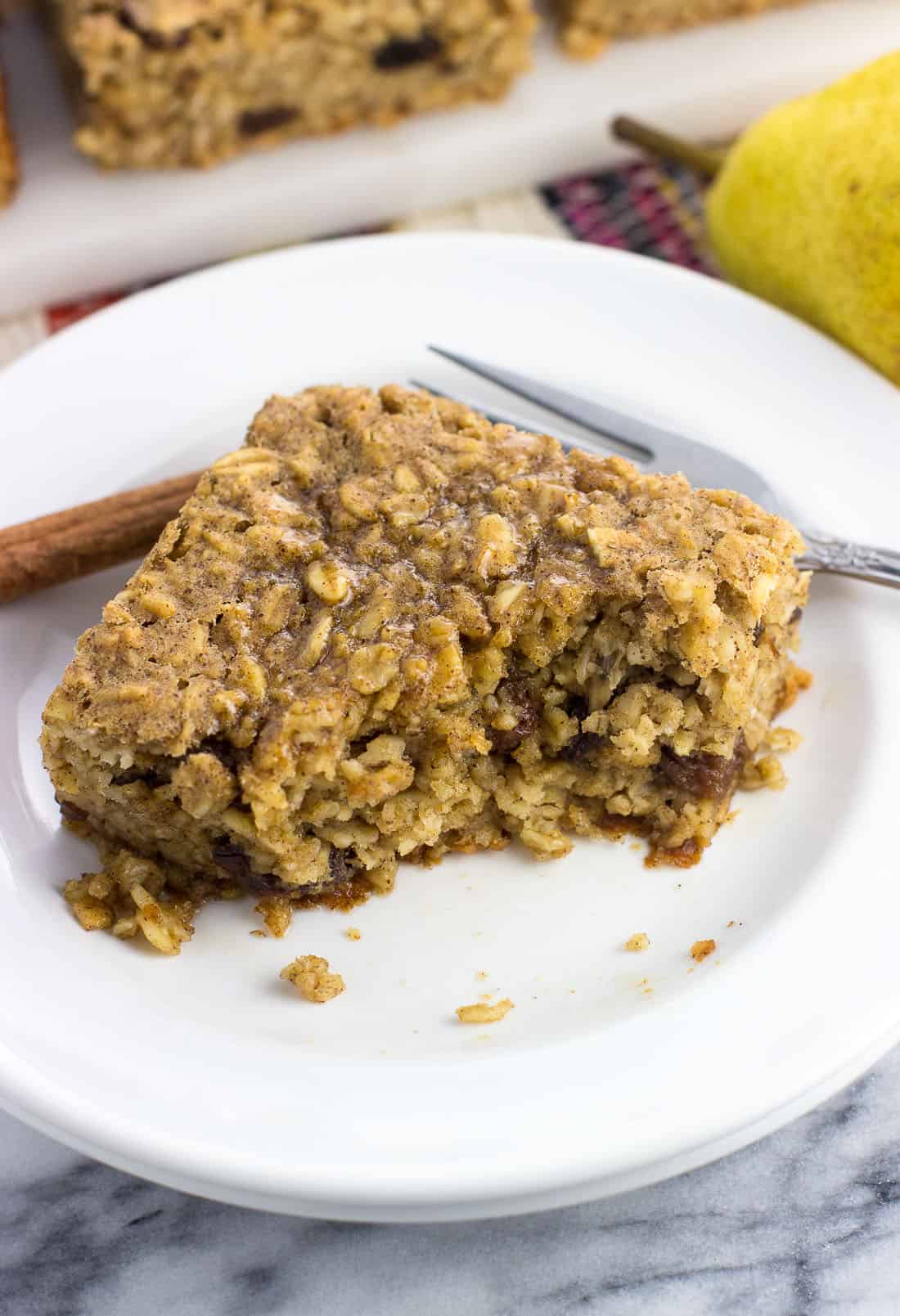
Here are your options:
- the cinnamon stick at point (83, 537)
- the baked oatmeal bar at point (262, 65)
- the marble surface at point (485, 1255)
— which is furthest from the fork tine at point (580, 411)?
the marble surface at point (485, 1255)

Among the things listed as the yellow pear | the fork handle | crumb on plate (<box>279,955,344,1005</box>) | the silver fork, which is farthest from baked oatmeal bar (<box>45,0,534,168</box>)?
crumb on plate (<box>279,955,344,1005</box>)

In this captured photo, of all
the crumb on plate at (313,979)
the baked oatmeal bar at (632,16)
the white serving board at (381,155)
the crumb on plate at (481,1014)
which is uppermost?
the baked oatmeal bar at (632,16)

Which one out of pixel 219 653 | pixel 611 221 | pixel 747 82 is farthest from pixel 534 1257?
pixel 747 82

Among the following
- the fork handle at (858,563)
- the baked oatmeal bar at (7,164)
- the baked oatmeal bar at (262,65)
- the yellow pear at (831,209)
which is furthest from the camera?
the baked oatmeal bar at (7,164)

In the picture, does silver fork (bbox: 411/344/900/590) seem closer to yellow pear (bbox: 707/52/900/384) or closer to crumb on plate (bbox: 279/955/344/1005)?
yellow pear (bbox: 707/52/900/384)

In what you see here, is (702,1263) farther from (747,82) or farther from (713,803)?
(747,82)

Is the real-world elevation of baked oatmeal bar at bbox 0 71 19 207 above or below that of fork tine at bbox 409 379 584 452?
above

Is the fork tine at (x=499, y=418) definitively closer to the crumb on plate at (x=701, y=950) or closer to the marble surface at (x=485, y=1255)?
the crumb on plate at (x=701, y=950)
